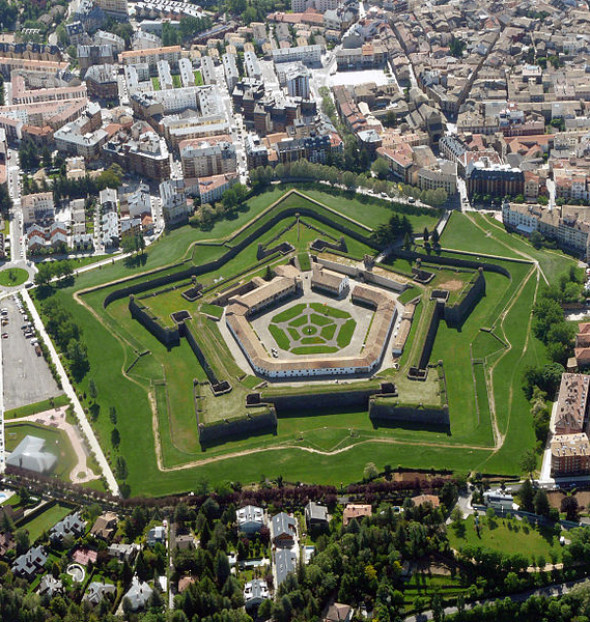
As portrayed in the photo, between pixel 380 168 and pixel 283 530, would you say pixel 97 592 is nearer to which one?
pixel 283 530

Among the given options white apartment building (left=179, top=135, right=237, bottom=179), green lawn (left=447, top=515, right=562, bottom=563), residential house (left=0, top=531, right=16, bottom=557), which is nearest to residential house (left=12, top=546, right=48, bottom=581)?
residential house (left=0, top=531, right=16, bottom=557)

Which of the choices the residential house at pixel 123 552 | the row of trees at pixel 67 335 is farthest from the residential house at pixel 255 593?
the row of trees at pixel 67 335

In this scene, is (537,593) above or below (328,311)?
below

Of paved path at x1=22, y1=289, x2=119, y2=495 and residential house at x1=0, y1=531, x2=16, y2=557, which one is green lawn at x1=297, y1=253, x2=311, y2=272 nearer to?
paved path at x1=22, y1=289, x2=119, y2=495

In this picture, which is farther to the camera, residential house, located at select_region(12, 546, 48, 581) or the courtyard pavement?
the courtyard pavement

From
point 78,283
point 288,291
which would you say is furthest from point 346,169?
point 78,283

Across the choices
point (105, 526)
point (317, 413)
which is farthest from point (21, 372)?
point (317, 413)

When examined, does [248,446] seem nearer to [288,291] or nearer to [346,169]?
[288,291]
